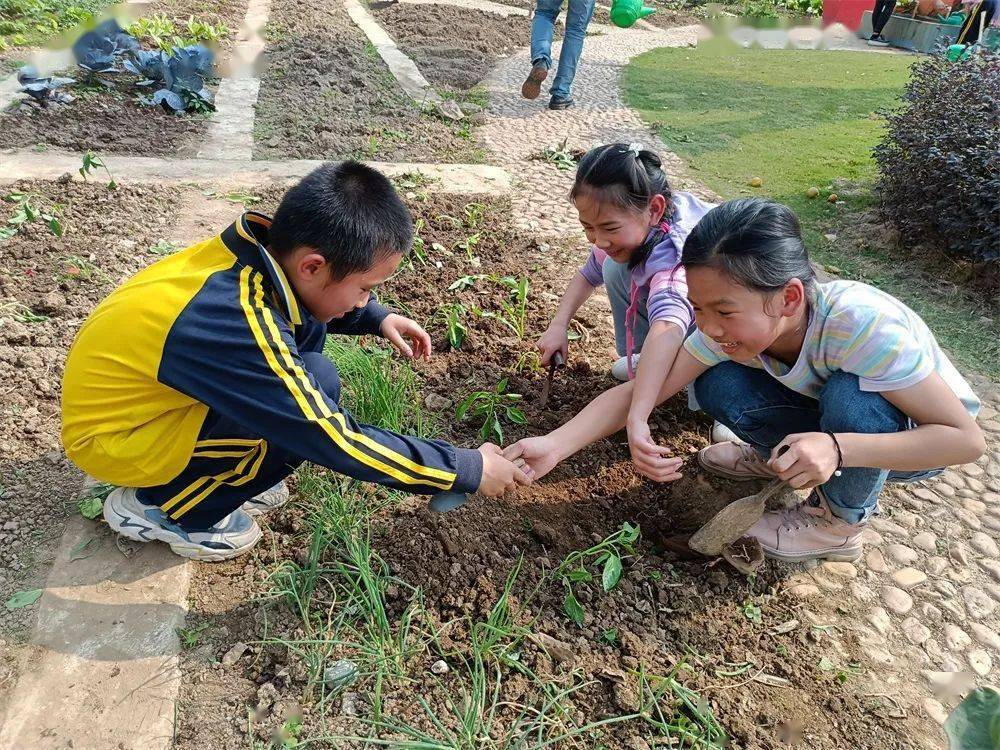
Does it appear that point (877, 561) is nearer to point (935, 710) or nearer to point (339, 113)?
point (935, 710)

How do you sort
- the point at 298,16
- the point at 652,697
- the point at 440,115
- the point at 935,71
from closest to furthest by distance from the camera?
the point at 652,697
the point at 935,71
the point at 440,115
the point at 298,16

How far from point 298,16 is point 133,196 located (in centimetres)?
608

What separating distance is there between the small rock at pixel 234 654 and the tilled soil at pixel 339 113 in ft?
12.0

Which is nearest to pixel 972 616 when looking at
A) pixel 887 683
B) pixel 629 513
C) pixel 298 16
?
pixel 887 683

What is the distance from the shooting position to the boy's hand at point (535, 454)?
7.04ft

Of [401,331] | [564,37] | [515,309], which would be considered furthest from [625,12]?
[401,331]

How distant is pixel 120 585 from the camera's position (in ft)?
6.47

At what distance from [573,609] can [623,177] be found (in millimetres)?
1332

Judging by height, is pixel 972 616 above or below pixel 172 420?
below

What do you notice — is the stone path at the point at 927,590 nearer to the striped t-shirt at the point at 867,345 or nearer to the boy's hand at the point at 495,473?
the striped t-shirt at the point at 867,345

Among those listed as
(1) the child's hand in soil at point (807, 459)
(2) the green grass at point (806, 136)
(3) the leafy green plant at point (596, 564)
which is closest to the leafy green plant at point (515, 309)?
(3) the leafy green plant at point (596, 564)

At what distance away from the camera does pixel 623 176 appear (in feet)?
7.46

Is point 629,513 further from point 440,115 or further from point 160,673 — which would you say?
point 440,115

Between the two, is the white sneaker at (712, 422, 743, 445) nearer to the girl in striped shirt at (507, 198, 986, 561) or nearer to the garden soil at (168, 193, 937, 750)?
the garden soil at (168, 193, 937, 750)
